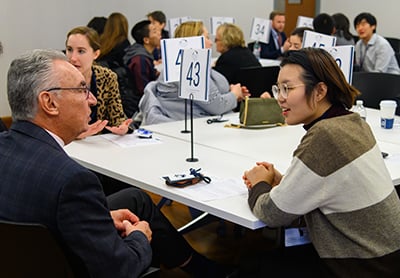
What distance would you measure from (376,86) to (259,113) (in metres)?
1.45

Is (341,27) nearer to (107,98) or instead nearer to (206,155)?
(107,98)

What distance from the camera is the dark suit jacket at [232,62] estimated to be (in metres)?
4.94

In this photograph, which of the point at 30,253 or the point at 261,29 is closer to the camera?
the point at 30,253

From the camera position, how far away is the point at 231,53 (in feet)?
16.3

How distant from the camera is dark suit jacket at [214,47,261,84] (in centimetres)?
494

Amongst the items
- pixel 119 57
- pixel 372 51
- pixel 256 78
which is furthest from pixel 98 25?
pixel 372 51

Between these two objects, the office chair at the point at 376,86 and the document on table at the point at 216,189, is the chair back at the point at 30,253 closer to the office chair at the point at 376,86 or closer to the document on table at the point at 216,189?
the document on table at the point at 216,189

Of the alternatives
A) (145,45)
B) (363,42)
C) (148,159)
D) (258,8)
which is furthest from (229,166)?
(258,8)

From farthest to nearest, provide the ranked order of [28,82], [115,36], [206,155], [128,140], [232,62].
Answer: [115,36] < [232,62] < [128,140] < [206,155] < [28,82]

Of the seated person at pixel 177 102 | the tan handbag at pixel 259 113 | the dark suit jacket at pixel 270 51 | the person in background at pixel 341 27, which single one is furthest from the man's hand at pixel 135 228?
the dark suit jacket at pixel 270 51

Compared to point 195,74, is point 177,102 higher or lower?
lower

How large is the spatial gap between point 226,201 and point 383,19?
26.4 feet

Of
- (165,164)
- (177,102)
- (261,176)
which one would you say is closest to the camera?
(261,176)

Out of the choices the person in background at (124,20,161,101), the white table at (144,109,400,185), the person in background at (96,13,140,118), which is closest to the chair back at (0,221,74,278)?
the white table at (144,109,400,185)
